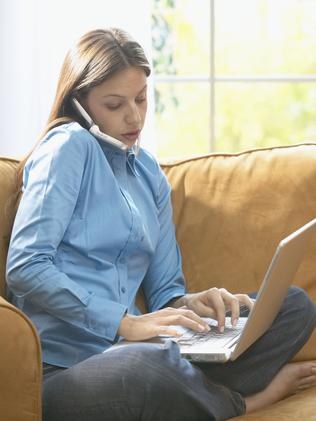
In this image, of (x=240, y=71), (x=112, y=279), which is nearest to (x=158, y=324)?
(x=112, y=279)

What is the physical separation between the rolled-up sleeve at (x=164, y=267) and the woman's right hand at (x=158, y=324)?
11.4 inches

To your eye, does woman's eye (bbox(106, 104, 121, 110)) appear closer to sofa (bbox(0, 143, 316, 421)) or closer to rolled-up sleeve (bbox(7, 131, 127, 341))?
rolled-up sleeve (bbox(7, 131, 127, 341))

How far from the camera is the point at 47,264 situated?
6.06 feet

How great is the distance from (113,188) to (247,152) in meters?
0.44

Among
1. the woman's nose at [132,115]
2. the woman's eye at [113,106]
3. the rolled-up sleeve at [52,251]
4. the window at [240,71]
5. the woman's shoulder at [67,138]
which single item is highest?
the woman's eye at [113,106]

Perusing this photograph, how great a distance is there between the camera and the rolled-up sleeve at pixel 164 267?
2152 millimetres

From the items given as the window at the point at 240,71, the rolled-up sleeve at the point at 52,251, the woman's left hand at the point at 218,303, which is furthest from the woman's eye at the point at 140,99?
the window at the point at 240,71

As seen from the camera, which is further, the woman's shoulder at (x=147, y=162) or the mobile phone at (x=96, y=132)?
the woman's shoulder at (x=147, y=162)

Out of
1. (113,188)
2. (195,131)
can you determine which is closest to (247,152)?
(113,188)

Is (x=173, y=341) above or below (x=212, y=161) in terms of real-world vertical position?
below

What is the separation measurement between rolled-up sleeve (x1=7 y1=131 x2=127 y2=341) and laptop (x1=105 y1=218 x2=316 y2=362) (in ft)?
0.26

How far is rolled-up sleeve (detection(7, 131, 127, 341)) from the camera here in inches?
72.4

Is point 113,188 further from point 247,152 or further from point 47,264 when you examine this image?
point 247,152

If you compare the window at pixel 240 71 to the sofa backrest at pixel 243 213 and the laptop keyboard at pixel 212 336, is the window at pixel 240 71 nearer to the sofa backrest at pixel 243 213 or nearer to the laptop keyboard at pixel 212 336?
the sofa backrest at pixel 243 213
